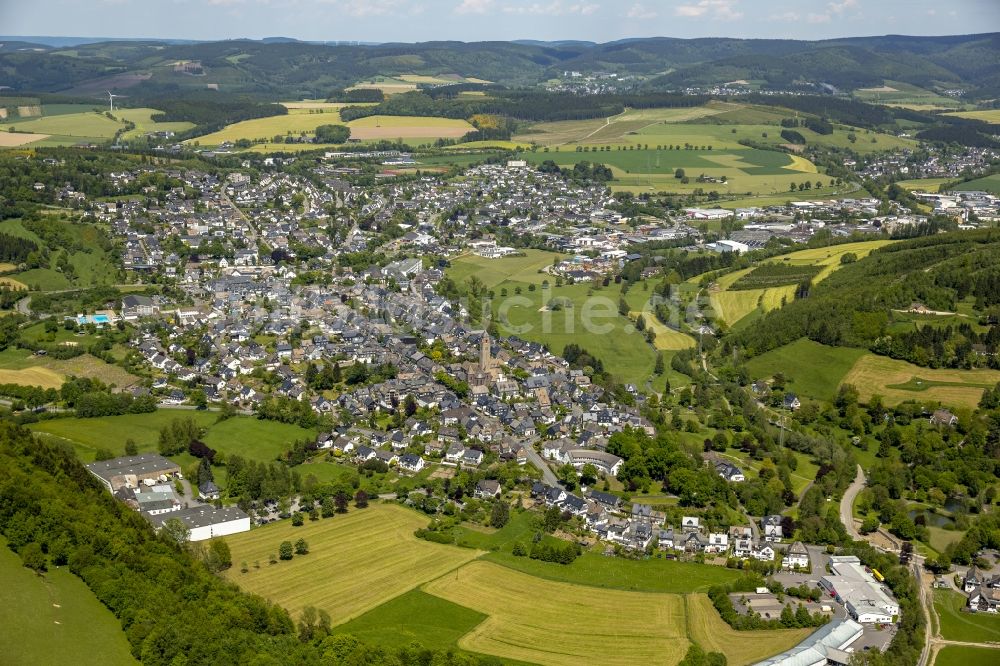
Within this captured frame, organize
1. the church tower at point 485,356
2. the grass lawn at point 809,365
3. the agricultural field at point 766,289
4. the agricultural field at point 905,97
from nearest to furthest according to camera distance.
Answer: the grass lawn at point 809,365 → the church tower at point 485,356 → the agricultural field at point 766,289 → the agricultural field at point 905,97

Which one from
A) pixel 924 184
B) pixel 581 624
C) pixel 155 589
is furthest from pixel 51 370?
pixel 924 184

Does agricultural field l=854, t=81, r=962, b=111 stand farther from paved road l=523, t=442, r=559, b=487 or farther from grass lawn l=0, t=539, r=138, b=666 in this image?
grass lawn l=0, t=539, r=138, b=666

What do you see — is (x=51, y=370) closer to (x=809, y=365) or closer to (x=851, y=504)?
(x=851, y=504)

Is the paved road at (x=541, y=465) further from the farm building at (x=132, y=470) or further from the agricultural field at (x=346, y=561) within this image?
the farm building at (x=132, y=470)

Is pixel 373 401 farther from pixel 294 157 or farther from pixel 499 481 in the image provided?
pixel 294 157

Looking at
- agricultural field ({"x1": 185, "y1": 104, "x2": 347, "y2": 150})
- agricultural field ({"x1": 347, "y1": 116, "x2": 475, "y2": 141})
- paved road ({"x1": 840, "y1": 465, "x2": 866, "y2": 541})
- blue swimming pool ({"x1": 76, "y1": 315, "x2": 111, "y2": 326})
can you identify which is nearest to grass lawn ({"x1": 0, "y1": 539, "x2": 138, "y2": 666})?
paved road ({"x1": 840, "y1": 465, "x2": 866, "y2": 541})

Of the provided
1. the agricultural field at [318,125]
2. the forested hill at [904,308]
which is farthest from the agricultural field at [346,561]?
the agricultural field at [318,125]
